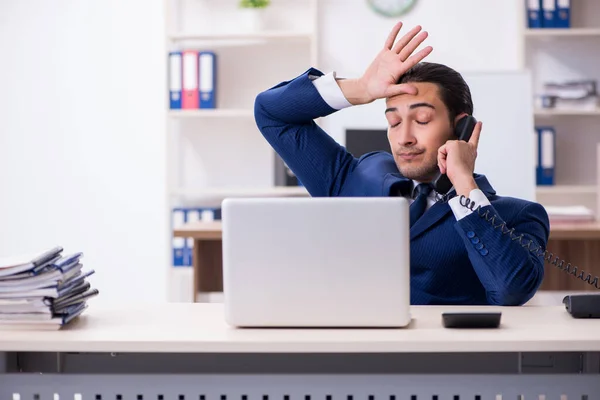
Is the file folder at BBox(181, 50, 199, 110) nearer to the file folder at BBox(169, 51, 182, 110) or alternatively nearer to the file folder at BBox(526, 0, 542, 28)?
the file folder at BBox(169, 51, 182, 110)

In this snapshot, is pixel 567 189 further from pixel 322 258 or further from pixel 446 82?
pixel 322 258

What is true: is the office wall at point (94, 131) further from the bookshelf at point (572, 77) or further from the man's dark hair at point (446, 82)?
the man's dark hair at point (446, 82)

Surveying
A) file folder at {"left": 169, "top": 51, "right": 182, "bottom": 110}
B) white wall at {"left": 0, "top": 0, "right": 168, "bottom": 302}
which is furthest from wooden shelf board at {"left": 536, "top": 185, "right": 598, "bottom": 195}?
white wall at {"left": 0, "top": 0, "right": 168, "bottom": 302}

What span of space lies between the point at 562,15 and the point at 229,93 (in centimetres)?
195

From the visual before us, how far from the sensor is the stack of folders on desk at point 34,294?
4.67ft

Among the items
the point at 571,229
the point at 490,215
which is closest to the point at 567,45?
the point at 571,229

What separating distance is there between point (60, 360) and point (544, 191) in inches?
140

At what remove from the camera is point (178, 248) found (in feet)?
15.3

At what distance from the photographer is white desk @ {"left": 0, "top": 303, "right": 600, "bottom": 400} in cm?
127

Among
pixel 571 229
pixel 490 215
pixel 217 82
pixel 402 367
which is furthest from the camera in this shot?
pixel 217 82

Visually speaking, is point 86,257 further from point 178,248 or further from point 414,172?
point 414,172

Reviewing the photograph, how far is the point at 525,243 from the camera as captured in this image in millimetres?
1776

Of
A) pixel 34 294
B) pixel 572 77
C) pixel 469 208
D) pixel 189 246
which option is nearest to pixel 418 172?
pixel 469 208

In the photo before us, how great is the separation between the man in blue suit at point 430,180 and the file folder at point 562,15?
2.79 m
